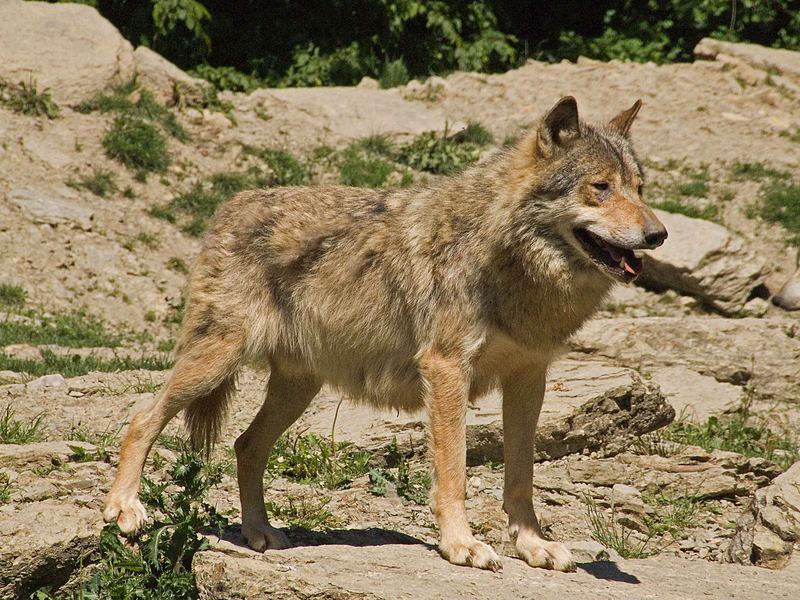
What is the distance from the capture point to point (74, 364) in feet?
27.6

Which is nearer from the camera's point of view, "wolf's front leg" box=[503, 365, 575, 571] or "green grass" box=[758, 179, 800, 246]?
"wolf's front leg" box=[503, 365, 575, 571]

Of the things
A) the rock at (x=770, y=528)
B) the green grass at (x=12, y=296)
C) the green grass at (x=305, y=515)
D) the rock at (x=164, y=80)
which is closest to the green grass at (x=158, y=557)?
the green grass at (x=305, y=515)

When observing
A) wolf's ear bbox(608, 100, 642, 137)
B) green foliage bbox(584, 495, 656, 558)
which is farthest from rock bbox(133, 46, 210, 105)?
green foliage bbox(584, 495, 656, 558)

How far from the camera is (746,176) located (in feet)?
42.9

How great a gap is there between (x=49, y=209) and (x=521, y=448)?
6.97 metres

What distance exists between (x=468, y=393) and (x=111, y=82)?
866 centimetres

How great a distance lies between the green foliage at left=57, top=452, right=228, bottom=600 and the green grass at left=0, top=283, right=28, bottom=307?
5319 mm

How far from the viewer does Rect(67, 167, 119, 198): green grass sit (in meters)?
11.3

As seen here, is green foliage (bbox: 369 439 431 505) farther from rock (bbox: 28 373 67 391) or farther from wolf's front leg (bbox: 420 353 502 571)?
rock (bbox: 28 373 67 391)

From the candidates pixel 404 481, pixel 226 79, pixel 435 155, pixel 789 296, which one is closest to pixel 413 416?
pixel 404 481

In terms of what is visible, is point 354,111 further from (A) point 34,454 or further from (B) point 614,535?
(B) point 614,535

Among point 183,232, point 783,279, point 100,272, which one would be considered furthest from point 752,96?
point 100,272

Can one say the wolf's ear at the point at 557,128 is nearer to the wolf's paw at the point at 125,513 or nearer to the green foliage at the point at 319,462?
the green foliage at the point at 319,462

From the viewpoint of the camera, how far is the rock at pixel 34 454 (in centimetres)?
582
